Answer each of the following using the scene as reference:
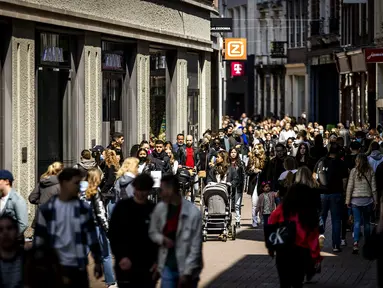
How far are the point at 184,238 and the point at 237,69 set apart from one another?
5840 cm

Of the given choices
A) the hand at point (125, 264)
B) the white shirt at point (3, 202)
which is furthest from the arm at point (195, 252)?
the white shirt at point (3, 202)

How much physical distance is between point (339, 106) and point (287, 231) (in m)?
43.4

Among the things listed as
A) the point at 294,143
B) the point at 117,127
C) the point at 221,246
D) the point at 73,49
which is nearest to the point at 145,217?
the point at 221,246

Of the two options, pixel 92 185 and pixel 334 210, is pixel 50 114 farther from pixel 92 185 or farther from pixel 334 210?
pixel 92 185

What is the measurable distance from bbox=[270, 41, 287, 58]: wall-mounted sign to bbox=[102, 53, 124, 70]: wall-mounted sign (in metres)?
41.3

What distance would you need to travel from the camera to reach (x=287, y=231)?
12.7m

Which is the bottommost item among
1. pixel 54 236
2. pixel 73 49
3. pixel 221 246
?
pixel 221 246

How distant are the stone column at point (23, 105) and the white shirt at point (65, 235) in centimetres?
929

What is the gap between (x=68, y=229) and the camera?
10977 mm

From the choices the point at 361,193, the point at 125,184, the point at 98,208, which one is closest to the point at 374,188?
the point at 361,193

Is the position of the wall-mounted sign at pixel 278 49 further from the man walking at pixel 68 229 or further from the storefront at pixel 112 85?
the man walking at pixel 68 229

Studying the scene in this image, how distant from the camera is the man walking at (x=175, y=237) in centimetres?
1094

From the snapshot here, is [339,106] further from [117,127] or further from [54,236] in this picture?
[54,236]

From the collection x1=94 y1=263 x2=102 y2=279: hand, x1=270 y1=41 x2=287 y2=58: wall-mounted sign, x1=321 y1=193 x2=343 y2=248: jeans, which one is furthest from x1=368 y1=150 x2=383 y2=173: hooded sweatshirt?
x1=270 y1=41 x2=287 y2=58: wall-mounted sign
